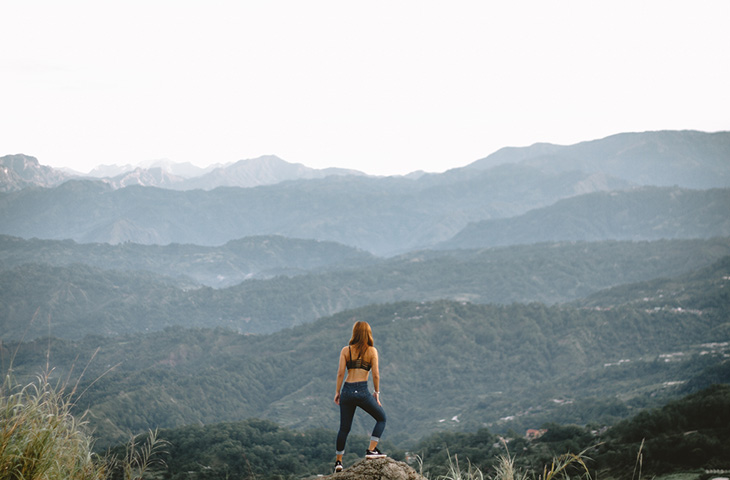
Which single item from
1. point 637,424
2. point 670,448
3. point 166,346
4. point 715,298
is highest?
point 670,448

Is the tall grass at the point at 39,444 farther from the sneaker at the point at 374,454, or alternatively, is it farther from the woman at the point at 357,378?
the sneaker at the point at 374,454

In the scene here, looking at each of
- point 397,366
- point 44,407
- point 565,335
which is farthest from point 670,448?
point 565,335

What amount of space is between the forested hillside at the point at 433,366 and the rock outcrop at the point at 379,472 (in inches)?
2932

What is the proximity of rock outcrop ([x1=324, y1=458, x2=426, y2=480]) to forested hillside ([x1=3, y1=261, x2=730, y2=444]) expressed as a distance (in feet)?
244

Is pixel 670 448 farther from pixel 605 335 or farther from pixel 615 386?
pixel 605 335

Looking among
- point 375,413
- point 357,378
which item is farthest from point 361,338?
point 375,413

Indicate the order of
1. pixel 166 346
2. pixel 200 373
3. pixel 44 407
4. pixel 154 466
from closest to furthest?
1. pixel 44 407
2. pixel 154 466
3. pixel 200 373
4. pixel 166 346

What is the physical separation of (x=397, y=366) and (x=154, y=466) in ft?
349

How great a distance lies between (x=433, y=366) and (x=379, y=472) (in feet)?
468

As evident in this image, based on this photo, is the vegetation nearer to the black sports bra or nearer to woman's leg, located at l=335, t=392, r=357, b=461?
woman's leg, located at l=335, t=392, r=357, b=461

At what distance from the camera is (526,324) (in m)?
162

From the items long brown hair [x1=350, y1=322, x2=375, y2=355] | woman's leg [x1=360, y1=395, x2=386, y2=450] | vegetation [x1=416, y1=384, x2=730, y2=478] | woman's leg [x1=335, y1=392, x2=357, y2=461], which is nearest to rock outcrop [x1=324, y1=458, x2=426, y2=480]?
woman's leg [x1=360, y1=395, x2=386, y2=450]

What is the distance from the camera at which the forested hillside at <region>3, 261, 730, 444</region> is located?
10444 centimetres

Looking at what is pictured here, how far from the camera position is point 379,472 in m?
11.2
